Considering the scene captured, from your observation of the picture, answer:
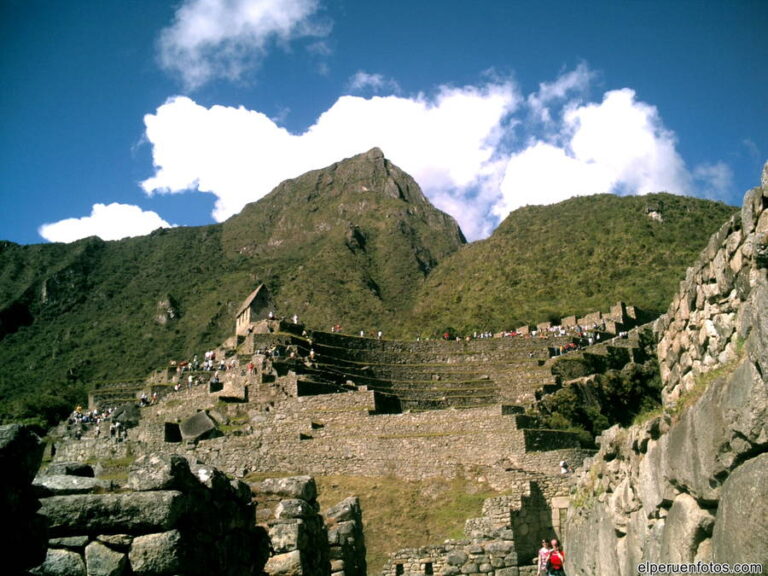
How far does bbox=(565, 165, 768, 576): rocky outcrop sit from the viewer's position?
5.43 metres

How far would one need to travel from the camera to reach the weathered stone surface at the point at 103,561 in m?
6.16

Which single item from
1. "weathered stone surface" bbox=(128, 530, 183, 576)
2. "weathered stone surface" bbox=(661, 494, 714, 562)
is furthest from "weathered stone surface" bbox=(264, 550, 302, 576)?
"weathered stone surface" bbox=(661, 494, 714, 562)

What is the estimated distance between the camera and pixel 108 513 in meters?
6.47

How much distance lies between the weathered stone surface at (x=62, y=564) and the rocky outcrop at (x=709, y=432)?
17.0 feet

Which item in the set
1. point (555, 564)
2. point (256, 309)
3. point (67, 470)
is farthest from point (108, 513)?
point (256, 309)

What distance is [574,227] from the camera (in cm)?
9488

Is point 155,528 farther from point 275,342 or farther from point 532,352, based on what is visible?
point 532,352

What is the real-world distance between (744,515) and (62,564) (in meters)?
5.36

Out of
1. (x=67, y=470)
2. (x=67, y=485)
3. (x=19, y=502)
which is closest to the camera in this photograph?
(x=19, y=502)

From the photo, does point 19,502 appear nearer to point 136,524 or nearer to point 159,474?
point 136,524

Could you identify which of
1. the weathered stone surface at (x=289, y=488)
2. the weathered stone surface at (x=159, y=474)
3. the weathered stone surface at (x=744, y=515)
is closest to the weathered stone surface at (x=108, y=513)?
the weathered stone surface at (x=159, y=474)

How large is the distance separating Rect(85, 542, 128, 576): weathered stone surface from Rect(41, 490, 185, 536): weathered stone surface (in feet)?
0.58

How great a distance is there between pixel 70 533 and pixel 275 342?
1420 inches

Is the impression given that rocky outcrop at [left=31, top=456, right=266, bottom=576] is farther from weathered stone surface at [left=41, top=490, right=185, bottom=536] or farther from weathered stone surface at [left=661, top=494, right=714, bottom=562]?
weathered stone surface at [left=661, top=494, right=714, bottom=562]
